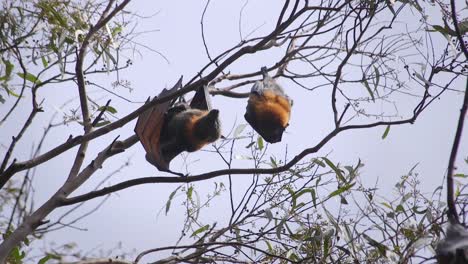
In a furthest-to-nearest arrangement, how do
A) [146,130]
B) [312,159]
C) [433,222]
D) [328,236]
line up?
[312,159] < [146,130] < [328,236] < [433,222]

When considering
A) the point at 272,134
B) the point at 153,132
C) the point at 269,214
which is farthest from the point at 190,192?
the point at 269,214

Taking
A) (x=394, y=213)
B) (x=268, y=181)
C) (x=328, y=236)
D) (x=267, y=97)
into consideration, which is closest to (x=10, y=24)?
(x=267, y=97)

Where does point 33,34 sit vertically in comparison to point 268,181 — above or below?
above

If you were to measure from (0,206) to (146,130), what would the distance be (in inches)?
64.0

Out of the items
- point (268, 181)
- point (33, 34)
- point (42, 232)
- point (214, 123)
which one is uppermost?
point (33, 34)

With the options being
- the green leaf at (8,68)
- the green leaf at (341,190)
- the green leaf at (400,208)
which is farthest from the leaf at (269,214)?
the green leaf at (8,68)

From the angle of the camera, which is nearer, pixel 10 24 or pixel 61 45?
pixel 61 45

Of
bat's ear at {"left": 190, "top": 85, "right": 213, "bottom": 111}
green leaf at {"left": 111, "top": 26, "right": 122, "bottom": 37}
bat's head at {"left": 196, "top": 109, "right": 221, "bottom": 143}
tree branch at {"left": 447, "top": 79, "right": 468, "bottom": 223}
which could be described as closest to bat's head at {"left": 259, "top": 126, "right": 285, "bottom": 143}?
bat's head at {"left": 196, "top": 109, "right": 221, "bottom": 143}

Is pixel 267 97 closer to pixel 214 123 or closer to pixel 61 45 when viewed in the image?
pixel 214 123

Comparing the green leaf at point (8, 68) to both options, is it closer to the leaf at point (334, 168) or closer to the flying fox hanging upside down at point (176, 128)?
the flying fox hanging upside down at point (176, 128)

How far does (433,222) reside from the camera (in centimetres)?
326

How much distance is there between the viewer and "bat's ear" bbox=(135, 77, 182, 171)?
149 inches

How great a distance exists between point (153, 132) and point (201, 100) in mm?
808

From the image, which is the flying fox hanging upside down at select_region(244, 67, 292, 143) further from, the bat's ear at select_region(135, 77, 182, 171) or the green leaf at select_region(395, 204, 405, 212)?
the green leaf at select_region(395, 204, 405, 212)
